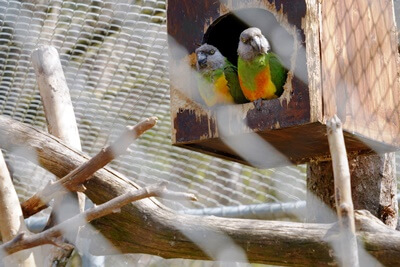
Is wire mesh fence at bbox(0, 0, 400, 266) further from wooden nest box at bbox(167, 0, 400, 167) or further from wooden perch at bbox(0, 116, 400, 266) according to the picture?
wooden perch at bbox(0, 116, 400, 266)

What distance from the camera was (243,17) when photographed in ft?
5.69

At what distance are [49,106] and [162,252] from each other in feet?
1.64

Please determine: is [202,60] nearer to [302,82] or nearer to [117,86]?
[302,82]

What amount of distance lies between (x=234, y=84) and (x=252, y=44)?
5.4 inches

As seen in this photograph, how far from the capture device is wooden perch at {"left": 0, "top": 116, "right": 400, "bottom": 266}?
4.14 ft

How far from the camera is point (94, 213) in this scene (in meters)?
1.29

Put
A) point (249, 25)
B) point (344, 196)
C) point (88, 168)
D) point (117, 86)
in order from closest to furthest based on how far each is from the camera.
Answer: point (344, 196) < point (88, 168) < point (249, 25) < point (117, 86)

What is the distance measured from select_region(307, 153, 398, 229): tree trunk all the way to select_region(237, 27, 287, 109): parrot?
0.28 meters

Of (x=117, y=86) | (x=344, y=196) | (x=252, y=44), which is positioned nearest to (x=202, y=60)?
(x=252, y=44)

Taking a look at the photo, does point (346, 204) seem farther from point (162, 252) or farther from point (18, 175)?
point (18, 175)

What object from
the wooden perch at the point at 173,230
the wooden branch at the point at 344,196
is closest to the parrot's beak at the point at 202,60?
the wooden perch at the point at 173,230

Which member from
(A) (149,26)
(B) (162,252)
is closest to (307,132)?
(B) (162,252)

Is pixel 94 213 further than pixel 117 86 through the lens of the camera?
No

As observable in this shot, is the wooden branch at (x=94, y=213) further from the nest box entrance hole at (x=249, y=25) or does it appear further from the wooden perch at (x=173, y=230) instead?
the nest box entrance hole at (x=249, y=25)
